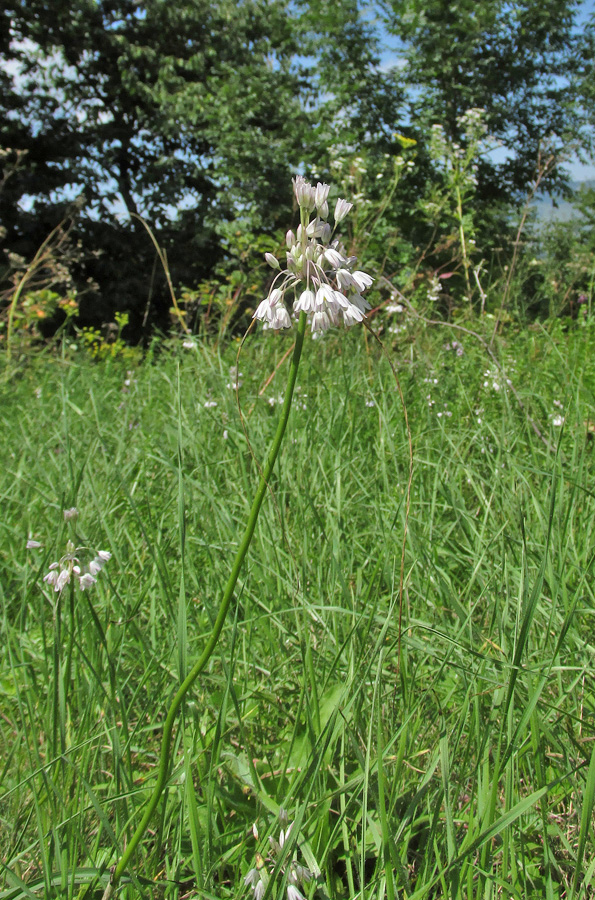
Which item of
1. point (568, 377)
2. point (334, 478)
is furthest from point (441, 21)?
point (334, 478)

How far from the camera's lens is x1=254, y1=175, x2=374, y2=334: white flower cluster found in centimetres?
64

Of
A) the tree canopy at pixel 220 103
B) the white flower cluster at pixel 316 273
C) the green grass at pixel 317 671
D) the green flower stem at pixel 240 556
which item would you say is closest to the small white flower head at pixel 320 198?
the white flower cluster at pixel 316 273

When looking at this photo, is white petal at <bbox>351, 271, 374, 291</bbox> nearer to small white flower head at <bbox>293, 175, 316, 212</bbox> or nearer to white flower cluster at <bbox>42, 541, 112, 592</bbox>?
small white flower head at <bbox>293, 175, 316, 212</bbox>

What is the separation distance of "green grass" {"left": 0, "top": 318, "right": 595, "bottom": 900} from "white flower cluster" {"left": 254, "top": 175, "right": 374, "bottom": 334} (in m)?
0.39

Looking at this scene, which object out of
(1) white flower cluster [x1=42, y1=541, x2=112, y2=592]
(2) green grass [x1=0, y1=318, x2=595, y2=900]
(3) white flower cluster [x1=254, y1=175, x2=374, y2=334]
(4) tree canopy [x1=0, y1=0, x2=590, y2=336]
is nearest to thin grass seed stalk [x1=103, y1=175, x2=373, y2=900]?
(3) white flower cluster [x1=254, y1=175, x2=374, y2=334]

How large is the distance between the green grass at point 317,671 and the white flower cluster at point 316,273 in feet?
1.27

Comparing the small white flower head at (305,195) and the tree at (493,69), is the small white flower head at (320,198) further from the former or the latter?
the tree at (493,69)

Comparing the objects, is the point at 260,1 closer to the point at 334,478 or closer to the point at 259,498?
the point at 334,478

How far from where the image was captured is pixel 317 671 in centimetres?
118

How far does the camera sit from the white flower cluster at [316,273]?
0.64m

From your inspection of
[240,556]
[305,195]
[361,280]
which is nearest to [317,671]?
[240,556]

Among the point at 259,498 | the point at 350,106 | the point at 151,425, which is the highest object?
the point at 350,106

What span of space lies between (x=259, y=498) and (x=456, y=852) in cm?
62

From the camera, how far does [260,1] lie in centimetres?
1283
